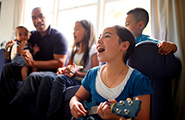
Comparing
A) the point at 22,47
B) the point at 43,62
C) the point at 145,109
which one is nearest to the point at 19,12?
the point at 22,47

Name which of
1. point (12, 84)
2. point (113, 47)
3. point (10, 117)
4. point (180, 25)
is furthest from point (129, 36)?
point (12, 84)

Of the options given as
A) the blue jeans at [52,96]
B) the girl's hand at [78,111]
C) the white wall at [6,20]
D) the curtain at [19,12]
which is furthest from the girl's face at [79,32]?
the white wall at [6,20]

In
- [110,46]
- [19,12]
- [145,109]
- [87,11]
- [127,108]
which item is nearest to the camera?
[127,108]

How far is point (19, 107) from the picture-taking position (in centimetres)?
148

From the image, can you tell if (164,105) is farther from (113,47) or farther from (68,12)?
(68,12)

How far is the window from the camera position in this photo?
265 centimetres

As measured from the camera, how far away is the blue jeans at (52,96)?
50.2 inches

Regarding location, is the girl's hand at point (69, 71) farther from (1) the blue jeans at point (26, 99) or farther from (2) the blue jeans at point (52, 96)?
(1) the blue jeans at point (26, 99)

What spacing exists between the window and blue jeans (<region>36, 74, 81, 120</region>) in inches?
42.1

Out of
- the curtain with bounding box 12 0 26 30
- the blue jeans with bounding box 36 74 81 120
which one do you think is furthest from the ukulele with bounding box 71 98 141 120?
the curtain with bounding box 12 0 26 30

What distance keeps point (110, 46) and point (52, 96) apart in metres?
0.68

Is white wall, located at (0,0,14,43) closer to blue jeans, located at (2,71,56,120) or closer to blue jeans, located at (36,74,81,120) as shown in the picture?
blue jeans, located at (2,71,56,120)

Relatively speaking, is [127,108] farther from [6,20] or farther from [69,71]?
[6,20]

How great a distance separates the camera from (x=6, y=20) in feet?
13.1
